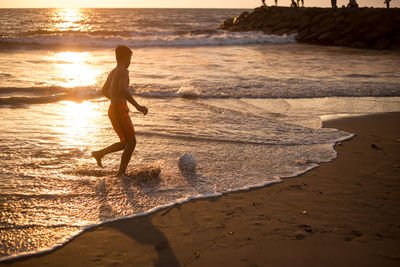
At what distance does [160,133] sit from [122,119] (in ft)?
6.64

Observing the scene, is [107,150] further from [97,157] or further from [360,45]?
[360,45]

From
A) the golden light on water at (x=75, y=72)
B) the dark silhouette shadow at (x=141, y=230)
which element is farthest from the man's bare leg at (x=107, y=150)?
the golden light on water at (x=75, y=72)

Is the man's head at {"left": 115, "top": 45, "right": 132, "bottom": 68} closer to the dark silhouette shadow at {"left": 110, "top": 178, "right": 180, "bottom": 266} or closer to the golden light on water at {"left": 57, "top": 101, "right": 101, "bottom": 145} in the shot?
the dark silhouette shadow at {"left": 110, "top": 178, "right": 180, "bottom": 266}

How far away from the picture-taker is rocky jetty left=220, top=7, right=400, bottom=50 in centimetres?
2558

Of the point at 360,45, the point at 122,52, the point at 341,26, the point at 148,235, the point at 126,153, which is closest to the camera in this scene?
the point at 148,235

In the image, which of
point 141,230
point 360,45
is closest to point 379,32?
point 360,45

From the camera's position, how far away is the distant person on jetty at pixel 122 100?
4.41m

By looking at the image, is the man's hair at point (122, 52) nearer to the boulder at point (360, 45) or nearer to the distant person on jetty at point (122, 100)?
the distant person on jetty at point (122, 100)

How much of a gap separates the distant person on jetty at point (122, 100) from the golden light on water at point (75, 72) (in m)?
6.90

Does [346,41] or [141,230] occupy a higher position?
[346,41]

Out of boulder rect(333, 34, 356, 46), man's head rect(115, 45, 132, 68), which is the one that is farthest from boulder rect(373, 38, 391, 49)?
man's head rect(115, 45, 132, 68)

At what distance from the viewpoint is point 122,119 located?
450cm

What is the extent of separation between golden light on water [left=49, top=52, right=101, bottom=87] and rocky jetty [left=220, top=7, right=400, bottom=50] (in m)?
17.8

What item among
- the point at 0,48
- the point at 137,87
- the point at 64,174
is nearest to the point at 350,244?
the point at 64,174
